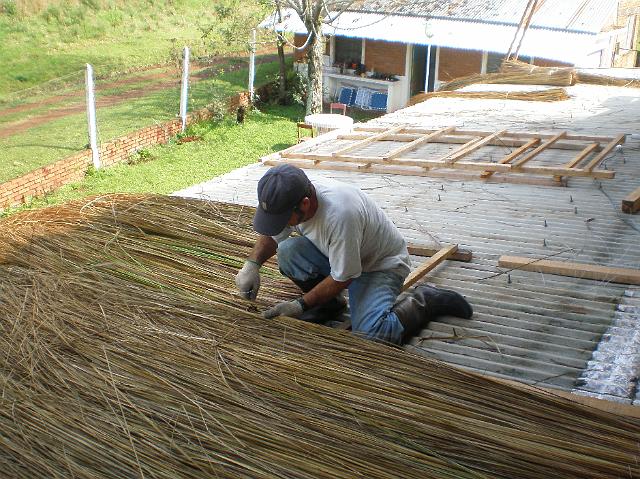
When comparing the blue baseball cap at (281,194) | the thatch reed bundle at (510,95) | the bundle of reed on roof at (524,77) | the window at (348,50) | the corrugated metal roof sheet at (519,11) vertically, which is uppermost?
the corrugated metal roof sheet at (519,11)

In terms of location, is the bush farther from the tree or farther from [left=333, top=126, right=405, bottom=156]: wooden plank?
[left=333, top=126, right=405, bottom=156]: wooden plank

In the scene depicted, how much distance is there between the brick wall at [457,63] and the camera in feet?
63.8

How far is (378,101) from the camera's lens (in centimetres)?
2062

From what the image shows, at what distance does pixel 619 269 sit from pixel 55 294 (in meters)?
3.33

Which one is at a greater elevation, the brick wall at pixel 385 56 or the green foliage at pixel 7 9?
the green foliage at pixel 7 9

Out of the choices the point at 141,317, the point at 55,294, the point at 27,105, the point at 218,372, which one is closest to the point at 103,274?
the point at 55,294

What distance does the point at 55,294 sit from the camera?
3.91 m

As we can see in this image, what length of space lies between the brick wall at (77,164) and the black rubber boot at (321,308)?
763 cm

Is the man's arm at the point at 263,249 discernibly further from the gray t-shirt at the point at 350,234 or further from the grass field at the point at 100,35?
the grass field at the point at 100,35

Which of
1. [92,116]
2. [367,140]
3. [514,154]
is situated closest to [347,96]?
[92,116]

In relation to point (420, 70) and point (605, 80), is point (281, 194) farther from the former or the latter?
point (420, 70)

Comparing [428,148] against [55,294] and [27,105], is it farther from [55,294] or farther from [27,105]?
[27,105]

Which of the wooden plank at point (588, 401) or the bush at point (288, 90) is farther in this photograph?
the bush at point (288, 90)

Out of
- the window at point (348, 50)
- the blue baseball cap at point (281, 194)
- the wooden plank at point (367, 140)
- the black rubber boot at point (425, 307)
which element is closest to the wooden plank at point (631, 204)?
the black rubber boot at point (425, 307)
